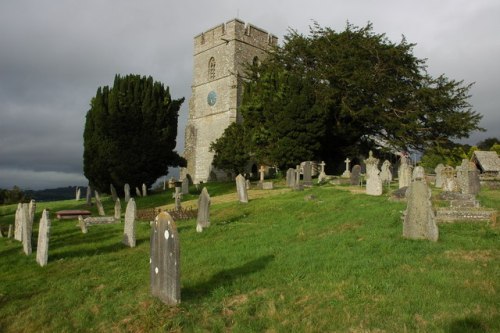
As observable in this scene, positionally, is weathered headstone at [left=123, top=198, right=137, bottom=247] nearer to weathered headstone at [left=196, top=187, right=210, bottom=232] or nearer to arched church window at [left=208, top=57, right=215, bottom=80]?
weathered headstone at [left=196, top=187, right=210, bottom=232]

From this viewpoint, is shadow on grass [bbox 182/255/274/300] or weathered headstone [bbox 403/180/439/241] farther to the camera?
weathered headstone [bbox 403/180/439/241]

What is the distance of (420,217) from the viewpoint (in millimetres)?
8484

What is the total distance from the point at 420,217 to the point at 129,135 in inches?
978

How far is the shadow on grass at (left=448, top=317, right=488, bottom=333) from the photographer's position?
4.56 m

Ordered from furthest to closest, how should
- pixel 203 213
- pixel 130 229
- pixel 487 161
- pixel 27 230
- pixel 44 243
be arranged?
pixel 487 161 → pixel 203 213 → pixel 27 230 → pixel 130 229 → pixel 44 243

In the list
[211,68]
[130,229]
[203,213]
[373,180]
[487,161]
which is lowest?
[130,229]

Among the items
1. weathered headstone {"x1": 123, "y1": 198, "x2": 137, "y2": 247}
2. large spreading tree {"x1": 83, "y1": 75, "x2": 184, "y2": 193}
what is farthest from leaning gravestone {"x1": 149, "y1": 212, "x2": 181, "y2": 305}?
large spreading tree {"x1": 83, "y1": 75, "x2": 184, "y2": 193}

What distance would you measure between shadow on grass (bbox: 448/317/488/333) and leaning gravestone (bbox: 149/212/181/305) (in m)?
3.43

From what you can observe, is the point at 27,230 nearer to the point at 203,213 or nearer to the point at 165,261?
the point at 203,213

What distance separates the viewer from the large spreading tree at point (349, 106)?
3097cm

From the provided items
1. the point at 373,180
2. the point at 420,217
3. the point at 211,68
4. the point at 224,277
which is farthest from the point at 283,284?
the point at 211,68

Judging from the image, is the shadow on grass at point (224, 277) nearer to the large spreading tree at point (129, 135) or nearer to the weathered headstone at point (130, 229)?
the weathered headstone at point (130, 229)

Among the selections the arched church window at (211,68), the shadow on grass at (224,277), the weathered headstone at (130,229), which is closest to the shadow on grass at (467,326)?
the shadow on grass at (224,277)

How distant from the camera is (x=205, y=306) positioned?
19.2ft
